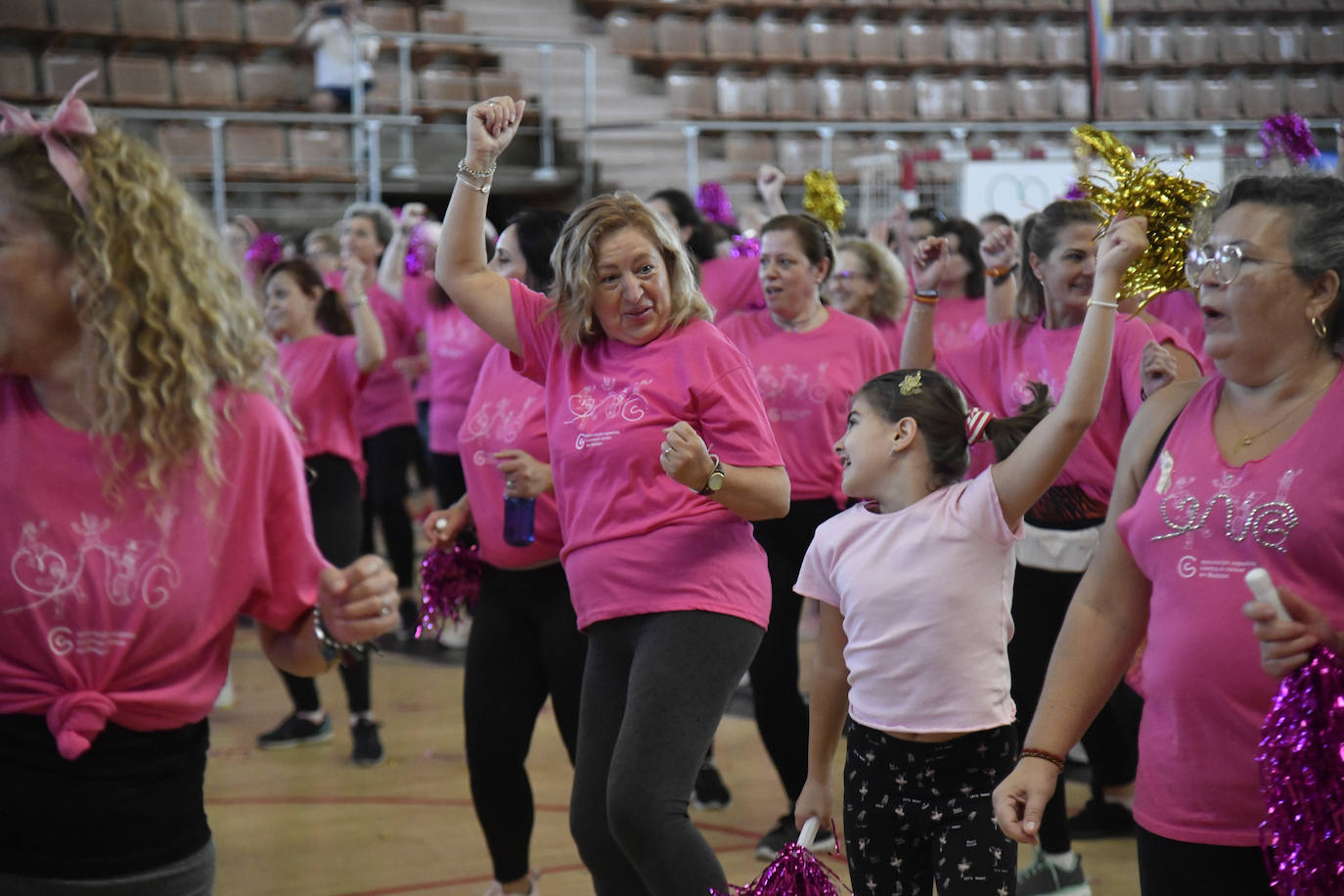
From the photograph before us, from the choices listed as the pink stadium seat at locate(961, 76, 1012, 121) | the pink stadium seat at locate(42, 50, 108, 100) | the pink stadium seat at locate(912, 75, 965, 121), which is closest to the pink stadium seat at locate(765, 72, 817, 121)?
the pink stadium seat at locate(912, 75, 965, 121)

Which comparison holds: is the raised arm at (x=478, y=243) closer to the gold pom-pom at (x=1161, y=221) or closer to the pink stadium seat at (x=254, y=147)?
the gold pom-pom at (x=1161, y=221)

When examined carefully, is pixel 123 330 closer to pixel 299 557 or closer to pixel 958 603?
pixel 299 557

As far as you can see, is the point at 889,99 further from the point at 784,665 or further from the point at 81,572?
the point at 81,572

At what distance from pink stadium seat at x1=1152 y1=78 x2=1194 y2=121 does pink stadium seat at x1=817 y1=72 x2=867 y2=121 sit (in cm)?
308

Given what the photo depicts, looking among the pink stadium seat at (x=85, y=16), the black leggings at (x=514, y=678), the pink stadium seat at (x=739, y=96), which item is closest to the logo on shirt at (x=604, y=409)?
the black leggings at (x=514, y=678)

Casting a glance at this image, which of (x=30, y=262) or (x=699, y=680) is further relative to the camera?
(x=699, y=680)

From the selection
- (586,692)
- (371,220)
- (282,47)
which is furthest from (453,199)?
(282,47)

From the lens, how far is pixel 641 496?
8.14 ft

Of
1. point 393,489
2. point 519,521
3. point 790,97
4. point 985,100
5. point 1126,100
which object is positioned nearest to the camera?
point 519,521

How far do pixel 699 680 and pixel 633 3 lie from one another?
36.9ft

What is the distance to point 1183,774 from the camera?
1684 mm

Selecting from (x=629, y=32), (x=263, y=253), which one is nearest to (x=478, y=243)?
(x=263, y=253)

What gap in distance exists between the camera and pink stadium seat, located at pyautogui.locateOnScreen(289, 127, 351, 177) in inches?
404

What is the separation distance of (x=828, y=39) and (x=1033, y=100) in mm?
2047
